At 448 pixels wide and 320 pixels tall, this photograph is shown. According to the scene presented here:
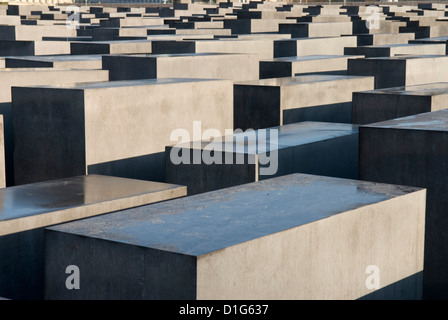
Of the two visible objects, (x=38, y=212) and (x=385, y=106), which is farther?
(x=385, y=106)

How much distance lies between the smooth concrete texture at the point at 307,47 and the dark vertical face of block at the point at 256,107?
5948mm

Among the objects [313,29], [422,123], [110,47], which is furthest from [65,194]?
[313,29]

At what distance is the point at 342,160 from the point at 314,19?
1978cm

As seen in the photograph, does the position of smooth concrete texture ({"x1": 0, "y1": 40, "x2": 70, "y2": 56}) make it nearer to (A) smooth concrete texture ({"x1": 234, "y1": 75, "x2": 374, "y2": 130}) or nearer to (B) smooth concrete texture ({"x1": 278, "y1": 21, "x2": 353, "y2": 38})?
(A) smooth concrete texture ({"x1": 234, "y1": 75, "x2": 374, "y2": 130})

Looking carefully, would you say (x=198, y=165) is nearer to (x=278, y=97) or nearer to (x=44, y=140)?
(x=44, y=140)

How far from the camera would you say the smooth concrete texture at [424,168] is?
7375mm

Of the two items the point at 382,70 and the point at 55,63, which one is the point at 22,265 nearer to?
the point at 55,63

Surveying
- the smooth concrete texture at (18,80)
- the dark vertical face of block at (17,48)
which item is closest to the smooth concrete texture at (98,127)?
the smooth concrete texture at (18,80)

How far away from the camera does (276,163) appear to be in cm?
850

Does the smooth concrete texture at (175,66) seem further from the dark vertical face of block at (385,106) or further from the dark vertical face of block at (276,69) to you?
the dark vertical face of block at (385,106)

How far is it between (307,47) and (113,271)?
46.8 ft

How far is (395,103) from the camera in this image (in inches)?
442

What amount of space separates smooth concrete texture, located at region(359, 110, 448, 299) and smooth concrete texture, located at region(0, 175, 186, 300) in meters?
1.96
